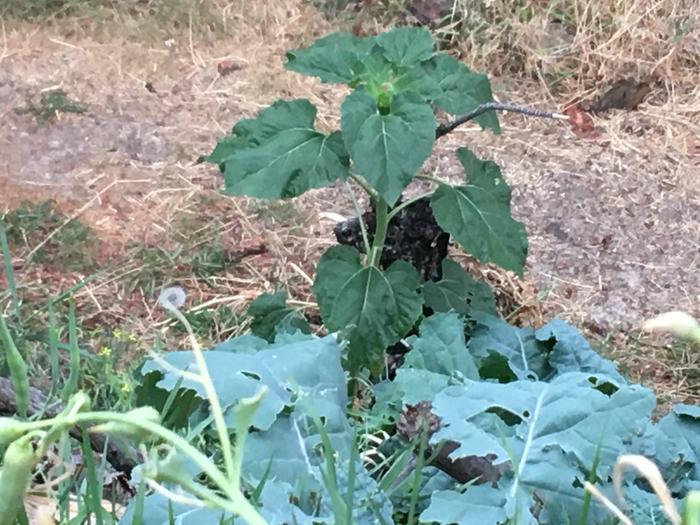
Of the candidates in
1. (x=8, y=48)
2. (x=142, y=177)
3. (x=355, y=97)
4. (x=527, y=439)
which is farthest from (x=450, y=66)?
(x=8, y=48)

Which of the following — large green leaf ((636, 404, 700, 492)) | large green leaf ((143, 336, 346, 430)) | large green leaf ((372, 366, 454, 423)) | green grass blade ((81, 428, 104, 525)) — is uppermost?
green grass blade ((81, 428, 104, 525))

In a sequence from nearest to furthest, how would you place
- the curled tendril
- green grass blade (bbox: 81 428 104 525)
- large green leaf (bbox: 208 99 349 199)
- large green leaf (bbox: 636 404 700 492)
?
the curled tendril → green grass blade (bbox: 81 428 104 525) → large green leaf (bbox: 636 404 700 492) → large green leaf (bbox: 208 99 349 199)

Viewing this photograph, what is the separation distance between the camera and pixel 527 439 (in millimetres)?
865

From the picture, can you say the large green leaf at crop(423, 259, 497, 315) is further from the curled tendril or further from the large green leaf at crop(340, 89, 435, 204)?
the curled tendril

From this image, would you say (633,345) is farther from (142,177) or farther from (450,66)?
(142,177)

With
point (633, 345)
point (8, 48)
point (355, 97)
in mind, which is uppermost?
point (355, 97)

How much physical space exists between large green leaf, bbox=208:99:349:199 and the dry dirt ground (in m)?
0.65

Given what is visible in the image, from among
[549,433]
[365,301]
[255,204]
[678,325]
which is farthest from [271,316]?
[678,325]

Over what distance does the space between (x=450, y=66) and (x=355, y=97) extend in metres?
0.21

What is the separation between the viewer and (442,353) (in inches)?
45.0

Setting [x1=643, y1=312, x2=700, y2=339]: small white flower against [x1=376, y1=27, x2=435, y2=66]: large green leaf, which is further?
[x1=376, y1=27, x2=435, y2=66]: large green leaf

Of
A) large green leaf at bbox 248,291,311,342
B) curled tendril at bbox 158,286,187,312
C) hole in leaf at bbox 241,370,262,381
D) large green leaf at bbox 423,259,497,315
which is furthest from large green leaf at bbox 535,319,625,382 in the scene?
curled tendril at bbox 158,286,187,312

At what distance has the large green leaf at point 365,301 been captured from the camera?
4.16 feet

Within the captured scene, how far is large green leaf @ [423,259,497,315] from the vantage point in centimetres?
145
